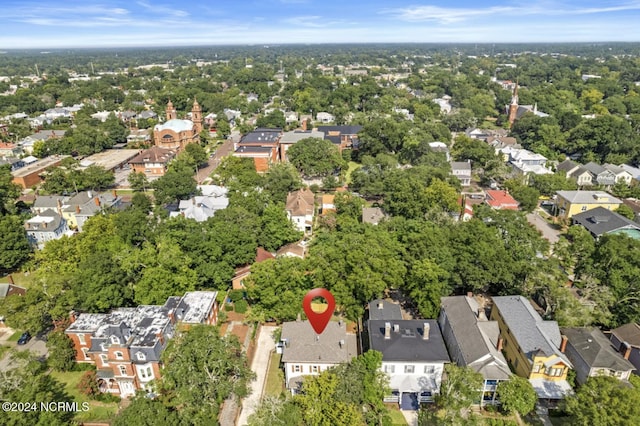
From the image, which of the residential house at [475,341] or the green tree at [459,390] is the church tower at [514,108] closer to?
the residential house at [475,341]

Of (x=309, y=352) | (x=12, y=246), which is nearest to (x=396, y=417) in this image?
(x=309, y=352)

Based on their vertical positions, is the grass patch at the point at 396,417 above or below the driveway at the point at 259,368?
below

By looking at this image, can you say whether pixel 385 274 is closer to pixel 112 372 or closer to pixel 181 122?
pixel 112 372

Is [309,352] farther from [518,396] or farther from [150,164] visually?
[150,164]

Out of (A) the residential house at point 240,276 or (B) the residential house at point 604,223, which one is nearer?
(A) the residential house at point 240,276

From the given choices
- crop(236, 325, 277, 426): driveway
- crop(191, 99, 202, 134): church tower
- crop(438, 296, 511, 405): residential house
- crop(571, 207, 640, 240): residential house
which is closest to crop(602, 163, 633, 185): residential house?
crop(571, 207, 640, 240): residential house

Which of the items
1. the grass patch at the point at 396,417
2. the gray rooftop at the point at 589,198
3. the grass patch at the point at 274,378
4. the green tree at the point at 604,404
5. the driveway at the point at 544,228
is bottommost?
the grass patch at the point at 396,417

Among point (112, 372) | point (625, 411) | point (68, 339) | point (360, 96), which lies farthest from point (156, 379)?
point (360, 96)

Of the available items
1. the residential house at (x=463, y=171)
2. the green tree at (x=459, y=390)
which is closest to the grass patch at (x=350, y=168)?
the residential house at (x=463, y=171)
